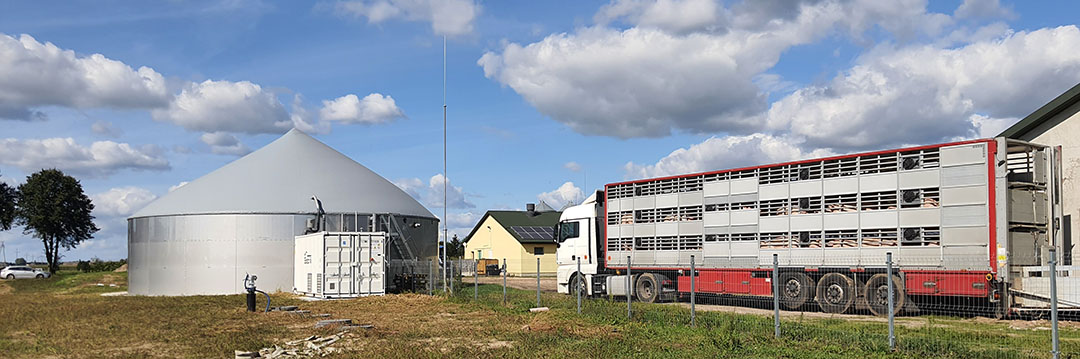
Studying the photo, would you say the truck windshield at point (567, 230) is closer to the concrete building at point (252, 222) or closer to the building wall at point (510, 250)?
the concrete building at point (252, 222)

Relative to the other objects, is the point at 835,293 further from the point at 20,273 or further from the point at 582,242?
the point at 20,273

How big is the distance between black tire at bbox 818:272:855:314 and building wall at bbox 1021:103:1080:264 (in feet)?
22.9

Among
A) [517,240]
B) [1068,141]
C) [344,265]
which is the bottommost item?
[344,265]

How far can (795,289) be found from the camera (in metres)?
23.8

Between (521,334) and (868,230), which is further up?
(868,230)

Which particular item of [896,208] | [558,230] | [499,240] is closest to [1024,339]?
[896,208]

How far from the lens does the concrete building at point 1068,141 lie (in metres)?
24.1

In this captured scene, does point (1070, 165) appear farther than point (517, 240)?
No

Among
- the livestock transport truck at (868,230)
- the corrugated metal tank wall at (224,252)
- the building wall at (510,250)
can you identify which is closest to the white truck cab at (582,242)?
the livestock transport truck at (868,230)

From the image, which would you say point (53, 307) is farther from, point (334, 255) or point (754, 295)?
point (754, 295)

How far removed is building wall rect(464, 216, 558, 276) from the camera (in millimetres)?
62719

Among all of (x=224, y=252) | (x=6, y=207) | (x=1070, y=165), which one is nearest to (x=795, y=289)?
(x=1070, y=165)

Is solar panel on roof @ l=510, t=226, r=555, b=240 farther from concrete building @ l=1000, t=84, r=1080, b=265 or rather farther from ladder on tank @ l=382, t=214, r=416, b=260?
concrete building @ l=1000, t=84, r=1080, b=265

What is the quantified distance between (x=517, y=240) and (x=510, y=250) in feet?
6.11
